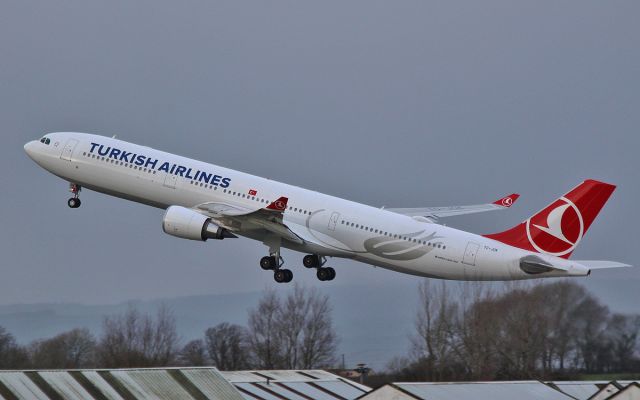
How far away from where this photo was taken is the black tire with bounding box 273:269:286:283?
244ft

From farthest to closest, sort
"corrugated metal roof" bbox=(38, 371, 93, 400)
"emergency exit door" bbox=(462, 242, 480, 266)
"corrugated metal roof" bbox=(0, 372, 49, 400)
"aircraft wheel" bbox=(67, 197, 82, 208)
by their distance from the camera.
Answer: "aircraft wheel" bbox=(67, 197, 82, 208)
"emergency exit door" bbox=(462, 242, 480, 266)
"corrugated metal roof" bbox=(38, 371, 93, 400)
"corrugated metal roof" bbox=(0, 372, 49, 400)

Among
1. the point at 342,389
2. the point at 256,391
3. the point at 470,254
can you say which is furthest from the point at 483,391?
the point at 470,254

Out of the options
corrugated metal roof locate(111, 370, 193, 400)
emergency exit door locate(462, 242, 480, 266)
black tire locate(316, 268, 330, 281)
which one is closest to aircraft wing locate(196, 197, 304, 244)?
black tire locate(316, 268, 330, 281)

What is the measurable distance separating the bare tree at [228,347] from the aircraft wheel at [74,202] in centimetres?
1323

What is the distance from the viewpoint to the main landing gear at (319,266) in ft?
250

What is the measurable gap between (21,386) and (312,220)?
24.0m

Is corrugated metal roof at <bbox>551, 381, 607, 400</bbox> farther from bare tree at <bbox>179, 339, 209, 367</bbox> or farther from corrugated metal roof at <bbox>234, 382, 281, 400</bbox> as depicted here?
bare tree at <bbox>179, 339, 209, 367</bbox>

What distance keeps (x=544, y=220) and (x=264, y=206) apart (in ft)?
45.8

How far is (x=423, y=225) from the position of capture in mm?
70375

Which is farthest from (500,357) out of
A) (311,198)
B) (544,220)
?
(311,198)

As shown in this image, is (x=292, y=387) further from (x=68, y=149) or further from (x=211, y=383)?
(x=68, y=149)

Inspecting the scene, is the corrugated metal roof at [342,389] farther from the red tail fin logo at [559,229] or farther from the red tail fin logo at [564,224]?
the red tail fin logo at [559,229]

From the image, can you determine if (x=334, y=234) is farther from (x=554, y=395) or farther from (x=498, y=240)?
(x=554, y=395)

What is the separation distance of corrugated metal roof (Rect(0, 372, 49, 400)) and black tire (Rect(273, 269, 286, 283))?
23663 mm
